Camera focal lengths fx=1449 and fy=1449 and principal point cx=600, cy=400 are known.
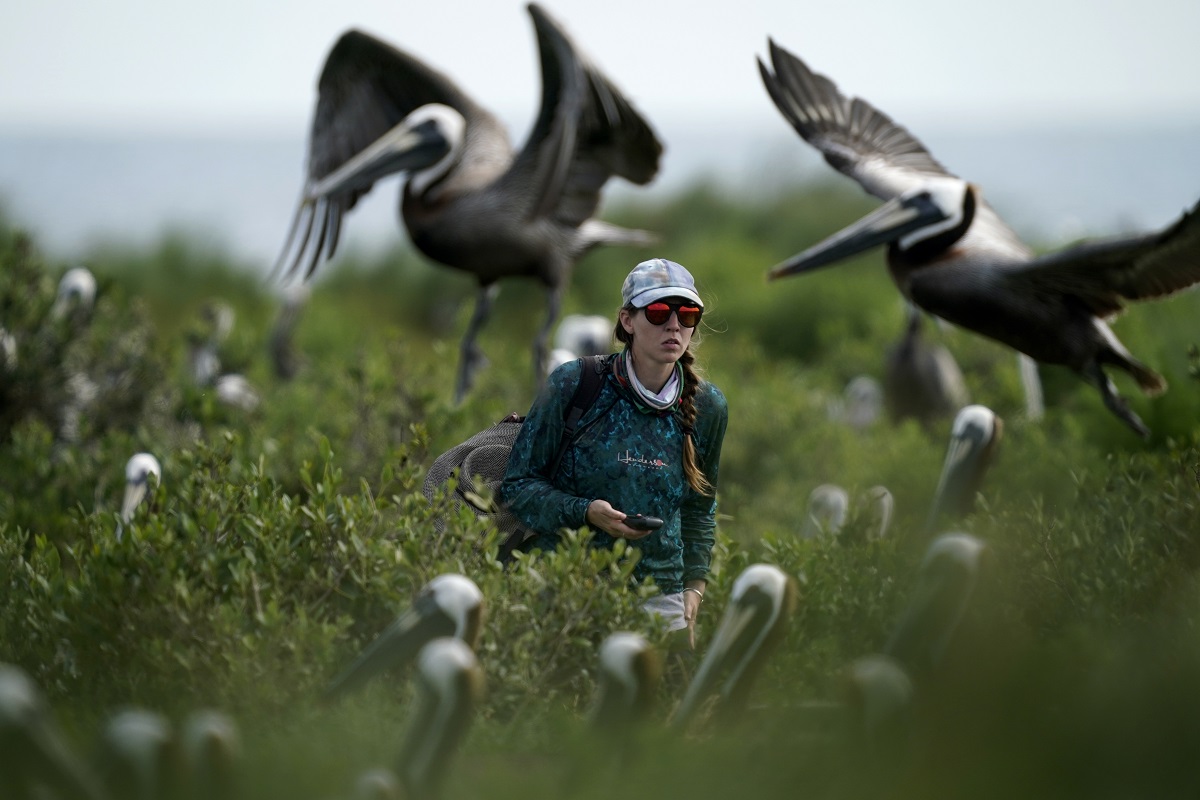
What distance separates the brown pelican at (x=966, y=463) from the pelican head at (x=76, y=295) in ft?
18.4

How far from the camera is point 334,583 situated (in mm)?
4117

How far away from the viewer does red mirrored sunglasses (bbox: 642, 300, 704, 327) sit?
380 cm

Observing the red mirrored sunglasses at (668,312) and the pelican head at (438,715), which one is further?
the red mirrored sunglasses at (668,312)

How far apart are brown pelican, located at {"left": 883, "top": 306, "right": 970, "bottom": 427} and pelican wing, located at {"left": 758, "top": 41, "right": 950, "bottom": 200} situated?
394 cm

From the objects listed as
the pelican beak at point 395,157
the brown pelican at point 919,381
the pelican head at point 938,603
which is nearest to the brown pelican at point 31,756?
the pelican head at point 938,603

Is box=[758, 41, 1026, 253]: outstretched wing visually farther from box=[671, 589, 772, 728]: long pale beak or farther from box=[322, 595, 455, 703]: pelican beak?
box=[322, 595, 455, 703]: pelican beak

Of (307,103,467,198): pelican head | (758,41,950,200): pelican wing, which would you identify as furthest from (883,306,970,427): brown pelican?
(307,103,467,198): pelican head

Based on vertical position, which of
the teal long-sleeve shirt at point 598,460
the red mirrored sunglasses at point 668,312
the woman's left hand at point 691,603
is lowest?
the woman's left hand at point 691,603

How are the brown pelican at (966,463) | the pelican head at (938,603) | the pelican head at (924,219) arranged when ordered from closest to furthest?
the pelican head at (938,603)
the brown pelican at (966,463)
the pelican head at (924,219)

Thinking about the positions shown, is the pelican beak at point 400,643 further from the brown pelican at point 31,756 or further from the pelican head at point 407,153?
the pelican head at point 407,153

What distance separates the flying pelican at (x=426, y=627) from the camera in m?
3.43

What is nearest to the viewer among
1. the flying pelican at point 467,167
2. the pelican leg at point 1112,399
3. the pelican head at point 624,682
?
the pelican head at point 624,682

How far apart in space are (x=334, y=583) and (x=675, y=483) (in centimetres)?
101

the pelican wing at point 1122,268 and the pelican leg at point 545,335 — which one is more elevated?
the pelican wing at point 1122,268
